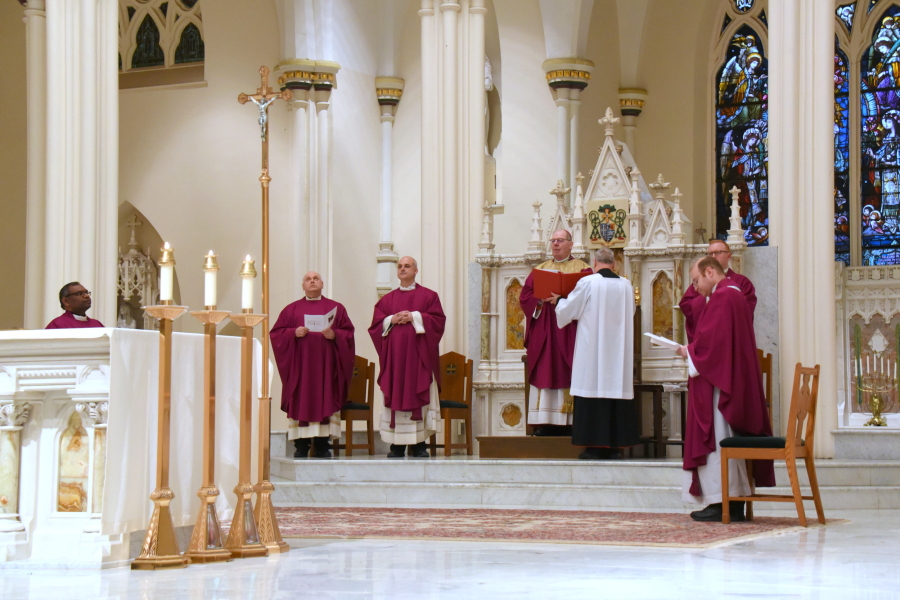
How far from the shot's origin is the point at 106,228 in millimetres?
10359

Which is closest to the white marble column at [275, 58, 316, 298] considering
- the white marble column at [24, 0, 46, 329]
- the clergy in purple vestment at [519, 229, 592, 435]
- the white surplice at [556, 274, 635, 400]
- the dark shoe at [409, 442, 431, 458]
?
the white marble column at [24, 0, 46, 329]

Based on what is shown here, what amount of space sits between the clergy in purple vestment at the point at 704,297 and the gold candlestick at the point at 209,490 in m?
3.98

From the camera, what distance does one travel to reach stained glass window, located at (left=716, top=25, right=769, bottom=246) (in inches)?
666

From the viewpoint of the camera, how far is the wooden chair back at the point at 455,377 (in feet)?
37.1

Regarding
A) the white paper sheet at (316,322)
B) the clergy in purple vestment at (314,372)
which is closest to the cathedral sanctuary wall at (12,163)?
the clergy in purple vestment at (314,372)

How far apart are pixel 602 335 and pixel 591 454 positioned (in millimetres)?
981

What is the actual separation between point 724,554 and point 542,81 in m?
10.6

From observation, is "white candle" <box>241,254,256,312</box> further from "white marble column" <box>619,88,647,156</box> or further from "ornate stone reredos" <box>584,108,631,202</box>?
"white marble column" <box>619,88,647,156</box>

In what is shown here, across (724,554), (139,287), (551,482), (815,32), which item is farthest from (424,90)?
(724,554)

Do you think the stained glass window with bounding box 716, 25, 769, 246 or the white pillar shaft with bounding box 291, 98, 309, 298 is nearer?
the white pillar shaft with bounding box 291, 98, 309, 298

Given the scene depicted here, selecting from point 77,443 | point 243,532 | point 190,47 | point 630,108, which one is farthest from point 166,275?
point 630,108

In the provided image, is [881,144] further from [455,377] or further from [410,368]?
[410,368]

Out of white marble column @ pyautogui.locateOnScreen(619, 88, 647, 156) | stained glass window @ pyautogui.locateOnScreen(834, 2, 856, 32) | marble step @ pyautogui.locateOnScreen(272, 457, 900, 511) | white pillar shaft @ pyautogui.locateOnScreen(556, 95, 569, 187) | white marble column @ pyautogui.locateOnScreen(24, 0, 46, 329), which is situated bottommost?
marble step @ pyautogui.locateOnScreen(272, 457, 900, 511)

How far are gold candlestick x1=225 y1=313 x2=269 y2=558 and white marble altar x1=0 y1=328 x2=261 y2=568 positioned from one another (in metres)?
0.33
